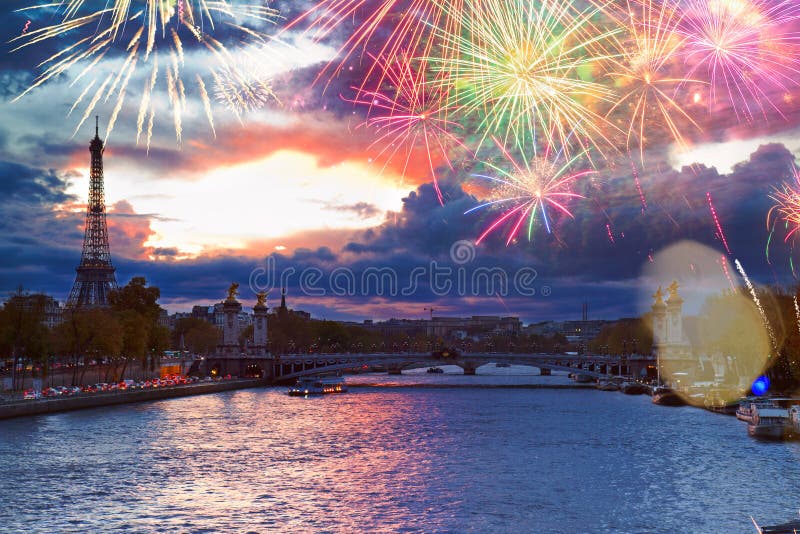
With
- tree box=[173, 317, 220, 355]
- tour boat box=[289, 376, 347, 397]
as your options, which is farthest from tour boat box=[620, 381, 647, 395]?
tree box=[173, 317, 220, 355]

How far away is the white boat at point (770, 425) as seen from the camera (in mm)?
47562

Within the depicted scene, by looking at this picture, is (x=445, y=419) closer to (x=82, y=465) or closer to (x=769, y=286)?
(x=82, y=465)

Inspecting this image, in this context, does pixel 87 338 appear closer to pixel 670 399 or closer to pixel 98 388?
pixel 98 388

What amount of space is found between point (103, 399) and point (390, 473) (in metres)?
37.1

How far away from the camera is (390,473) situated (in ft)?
125

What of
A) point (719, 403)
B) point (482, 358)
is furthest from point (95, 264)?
point (719, 403)

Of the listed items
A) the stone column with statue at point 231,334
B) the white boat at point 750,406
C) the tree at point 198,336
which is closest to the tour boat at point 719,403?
the white boat at point 750,406

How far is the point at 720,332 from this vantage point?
240 feet

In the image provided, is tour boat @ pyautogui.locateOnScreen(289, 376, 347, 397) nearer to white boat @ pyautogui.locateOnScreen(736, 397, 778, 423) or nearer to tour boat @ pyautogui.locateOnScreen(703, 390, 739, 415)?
tour boat @ pyautogui.locateOnScreen(703, 390, 739, 415)

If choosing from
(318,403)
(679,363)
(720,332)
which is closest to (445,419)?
(318,403)

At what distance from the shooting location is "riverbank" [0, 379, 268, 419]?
5562 centimetres

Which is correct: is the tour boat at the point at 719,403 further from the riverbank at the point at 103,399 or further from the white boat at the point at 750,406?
the riverbank at the point at 103,399

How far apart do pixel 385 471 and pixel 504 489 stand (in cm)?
651

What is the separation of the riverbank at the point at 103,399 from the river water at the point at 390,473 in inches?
46.3
